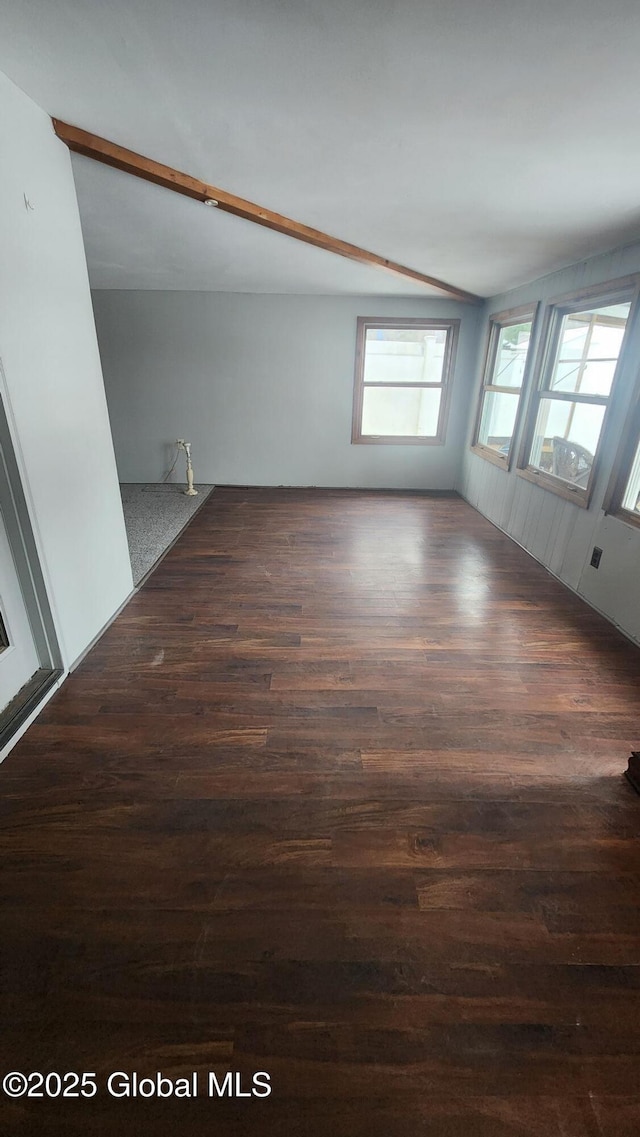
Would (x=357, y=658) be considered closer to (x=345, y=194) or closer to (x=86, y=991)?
(x=86, y=991)

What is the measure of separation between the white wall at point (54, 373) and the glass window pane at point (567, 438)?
3.13m

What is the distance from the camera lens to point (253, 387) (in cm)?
546

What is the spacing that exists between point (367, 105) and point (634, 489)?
2.41 meters

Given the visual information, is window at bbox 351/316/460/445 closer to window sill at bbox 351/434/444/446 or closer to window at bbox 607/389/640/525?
window sill at bbox 351/434/444/446

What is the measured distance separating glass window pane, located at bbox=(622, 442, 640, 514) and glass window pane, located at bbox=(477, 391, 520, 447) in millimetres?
1697

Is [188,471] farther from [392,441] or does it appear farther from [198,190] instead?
[198,190]

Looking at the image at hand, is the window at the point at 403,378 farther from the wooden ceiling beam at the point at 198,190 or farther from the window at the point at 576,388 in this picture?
the window at the point at 576,388

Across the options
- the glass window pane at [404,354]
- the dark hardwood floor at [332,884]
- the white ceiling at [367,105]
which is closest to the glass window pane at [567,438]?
the white ceiling at [367,105]

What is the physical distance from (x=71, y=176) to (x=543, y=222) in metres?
2.45

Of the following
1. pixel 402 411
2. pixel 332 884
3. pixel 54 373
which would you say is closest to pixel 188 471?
pixel 402 411

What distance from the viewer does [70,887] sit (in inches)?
52.9

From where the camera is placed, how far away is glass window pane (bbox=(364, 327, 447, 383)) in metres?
5.33

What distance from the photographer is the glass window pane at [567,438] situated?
10.5ft

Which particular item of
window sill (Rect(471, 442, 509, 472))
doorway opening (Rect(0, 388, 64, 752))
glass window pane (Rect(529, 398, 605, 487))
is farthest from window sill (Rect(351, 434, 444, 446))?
Result: doorway opening (Rect(0, 388, 64, 752))
